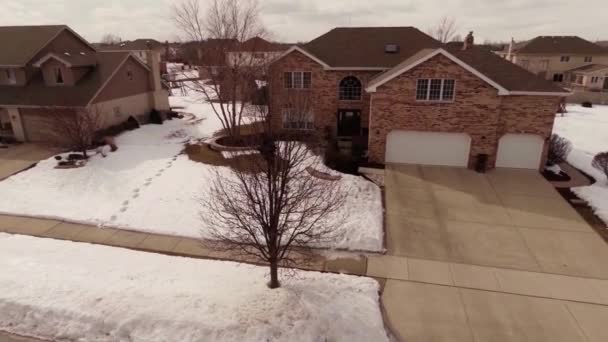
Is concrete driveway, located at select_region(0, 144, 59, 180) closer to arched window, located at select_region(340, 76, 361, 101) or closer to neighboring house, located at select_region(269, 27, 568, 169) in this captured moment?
neighboring house, located at select_region(269, 27, 568, 169)

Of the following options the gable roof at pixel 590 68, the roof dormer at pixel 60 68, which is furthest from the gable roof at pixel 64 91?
the gable roof at pixel 590 68

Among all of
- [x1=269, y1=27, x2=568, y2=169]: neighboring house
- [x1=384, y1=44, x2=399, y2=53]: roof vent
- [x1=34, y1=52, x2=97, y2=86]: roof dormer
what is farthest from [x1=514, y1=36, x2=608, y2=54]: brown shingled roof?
[x1=34, y1=52, x2=97, y2=86]: roof dormer

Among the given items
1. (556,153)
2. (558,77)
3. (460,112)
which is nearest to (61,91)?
(460,112)

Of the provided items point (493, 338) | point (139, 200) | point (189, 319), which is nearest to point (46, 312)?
point (189, 319)

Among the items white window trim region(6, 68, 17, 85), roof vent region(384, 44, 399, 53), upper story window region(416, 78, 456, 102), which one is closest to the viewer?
upper story window region(416, 78, 456, 102)

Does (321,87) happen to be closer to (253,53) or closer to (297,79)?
(297,79)

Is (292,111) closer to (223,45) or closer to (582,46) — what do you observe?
(223,45)

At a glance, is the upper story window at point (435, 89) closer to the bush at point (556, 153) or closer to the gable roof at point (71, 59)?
the bush at point (556, 153)
